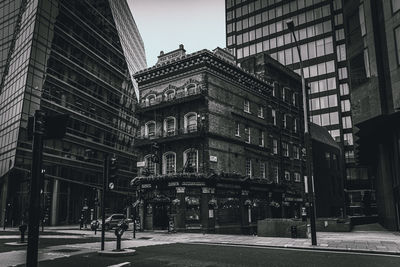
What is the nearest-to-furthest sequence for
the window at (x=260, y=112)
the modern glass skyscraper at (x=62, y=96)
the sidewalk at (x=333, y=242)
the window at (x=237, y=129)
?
the sidewalk at (x=333, y=242), the window at (x=237, y=129), the window at (x=260, y=112), the modern glass skyscraper at (x=62, y=96)

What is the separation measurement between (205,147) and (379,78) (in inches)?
598

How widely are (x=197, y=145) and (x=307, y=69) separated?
165 ft

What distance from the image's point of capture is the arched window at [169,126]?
35.6 metres

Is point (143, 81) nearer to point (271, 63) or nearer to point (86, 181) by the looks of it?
point (271, 63)

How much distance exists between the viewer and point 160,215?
112 ft

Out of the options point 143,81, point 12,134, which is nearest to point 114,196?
point 12,134

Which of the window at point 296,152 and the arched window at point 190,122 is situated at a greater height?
the arched window at point 190,122

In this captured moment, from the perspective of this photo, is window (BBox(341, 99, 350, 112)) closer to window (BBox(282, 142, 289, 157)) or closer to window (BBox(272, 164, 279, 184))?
window (BBox(282, 142, 289, 157))

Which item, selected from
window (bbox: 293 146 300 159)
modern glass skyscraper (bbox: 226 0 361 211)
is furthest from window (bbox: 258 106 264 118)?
modern glass skyscraper (bbox: 226 0 361 211)

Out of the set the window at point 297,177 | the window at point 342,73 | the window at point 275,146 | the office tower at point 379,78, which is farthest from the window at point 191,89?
the window at point 342,73

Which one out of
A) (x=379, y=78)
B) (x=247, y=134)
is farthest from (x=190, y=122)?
(x=379, y=78)

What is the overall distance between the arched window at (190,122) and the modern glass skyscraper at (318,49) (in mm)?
45497

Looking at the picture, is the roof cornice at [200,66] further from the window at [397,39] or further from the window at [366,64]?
the window at [397,39]

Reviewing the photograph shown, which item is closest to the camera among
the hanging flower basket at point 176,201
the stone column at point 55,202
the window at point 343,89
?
the hanging flower basket at point 176,201
